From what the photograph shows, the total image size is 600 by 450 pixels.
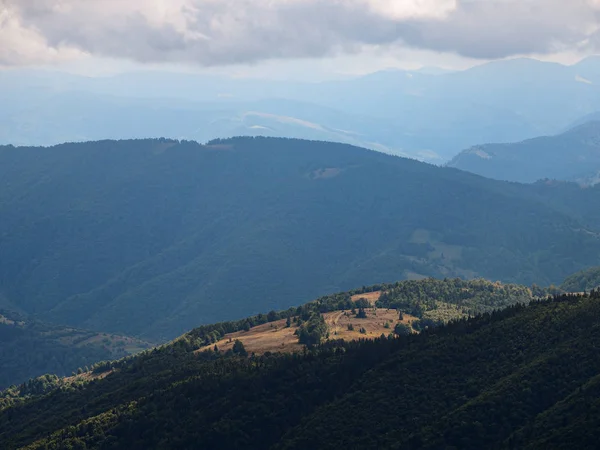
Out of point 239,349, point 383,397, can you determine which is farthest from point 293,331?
point 383,397

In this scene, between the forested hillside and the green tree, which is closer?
the forested hillside

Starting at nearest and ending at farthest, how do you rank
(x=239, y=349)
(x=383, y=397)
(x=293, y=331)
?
(x=383, y=397) → (x=239, y=349) → (x=293, y=331)

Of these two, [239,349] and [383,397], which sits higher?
[239,349]

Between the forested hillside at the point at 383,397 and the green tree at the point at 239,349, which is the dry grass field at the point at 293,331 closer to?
the green tree at the point at 239,349

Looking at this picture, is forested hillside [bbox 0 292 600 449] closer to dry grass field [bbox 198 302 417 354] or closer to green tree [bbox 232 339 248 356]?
green tree [bbox 232 339 248 356]

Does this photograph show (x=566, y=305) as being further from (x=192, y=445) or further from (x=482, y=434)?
(x=192, y=445)

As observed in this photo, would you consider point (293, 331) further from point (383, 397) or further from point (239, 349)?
point (383, 397)

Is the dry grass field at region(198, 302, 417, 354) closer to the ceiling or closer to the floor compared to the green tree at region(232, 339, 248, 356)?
closer to the floor

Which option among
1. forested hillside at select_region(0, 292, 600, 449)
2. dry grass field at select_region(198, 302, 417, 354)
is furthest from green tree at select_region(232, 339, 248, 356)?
forested hillside at select_region(0, 292, 600, 449)

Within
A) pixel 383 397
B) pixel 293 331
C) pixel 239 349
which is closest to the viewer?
pixel 383 397

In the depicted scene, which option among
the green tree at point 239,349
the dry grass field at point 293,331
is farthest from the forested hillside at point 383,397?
the dry grass field at point 293,331
